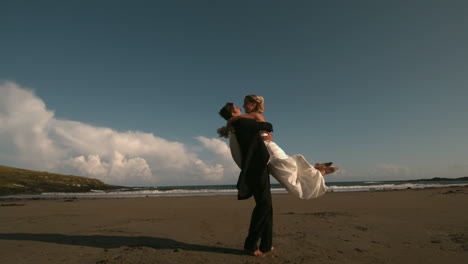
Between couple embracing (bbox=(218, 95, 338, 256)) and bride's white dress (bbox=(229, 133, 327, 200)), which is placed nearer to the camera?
couple embracing (bbox=(218, 95, 338, 256))

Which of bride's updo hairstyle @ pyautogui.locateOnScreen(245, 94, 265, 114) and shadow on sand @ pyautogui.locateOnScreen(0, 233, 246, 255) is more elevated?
bride's updo hairstyle @ pyautogui.locateOnScreen(245, 94, 265, 114)

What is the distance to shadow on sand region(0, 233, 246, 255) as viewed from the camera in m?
4.00

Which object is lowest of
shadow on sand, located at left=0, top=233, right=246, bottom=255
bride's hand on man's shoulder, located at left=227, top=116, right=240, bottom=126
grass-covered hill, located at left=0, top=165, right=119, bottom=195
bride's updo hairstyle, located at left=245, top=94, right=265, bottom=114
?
grass-covered hill, located at left=0, top=165, right=119, bottom=195

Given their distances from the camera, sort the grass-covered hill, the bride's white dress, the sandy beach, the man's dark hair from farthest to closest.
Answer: the grass-covered hill, the man's dark hair, the bride's white dress, the sandy beach

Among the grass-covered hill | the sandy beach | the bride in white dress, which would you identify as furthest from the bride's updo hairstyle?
the grass-covered hill

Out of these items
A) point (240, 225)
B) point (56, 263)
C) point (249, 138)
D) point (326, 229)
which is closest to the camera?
point (56, 263)

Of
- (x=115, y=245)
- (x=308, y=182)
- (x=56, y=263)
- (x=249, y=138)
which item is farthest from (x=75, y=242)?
(x=308, y=182)

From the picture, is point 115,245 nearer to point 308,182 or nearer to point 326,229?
point 308,182

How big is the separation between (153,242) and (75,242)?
142 centimetres

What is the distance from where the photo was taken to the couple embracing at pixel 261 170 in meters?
3.57

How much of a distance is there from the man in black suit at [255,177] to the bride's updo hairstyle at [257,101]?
0.38m

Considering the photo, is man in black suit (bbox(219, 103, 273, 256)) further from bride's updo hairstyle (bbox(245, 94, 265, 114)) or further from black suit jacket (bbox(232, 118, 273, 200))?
bride's updo hairstyle (bbox(245, 94, 265, 114))

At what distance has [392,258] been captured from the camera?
3350 millimetres

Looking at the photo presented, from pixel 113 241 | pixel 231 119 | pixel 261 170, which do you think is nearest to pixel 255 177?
pixel 261 170
